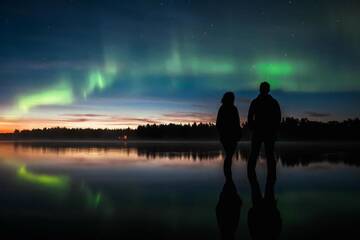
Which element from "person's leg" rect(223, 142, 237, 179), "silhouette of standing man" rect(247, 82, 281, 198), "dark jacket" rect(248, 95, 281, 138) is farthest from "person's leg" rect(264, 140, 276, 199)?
"person's leg" rect(223, 142, 237, 179)

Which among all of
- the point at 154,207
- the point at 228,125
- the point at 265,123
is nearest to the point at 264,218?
the point at 154,207

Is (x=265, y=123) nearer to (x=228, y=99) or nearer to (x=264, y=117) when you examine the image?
(x=264, y=117)

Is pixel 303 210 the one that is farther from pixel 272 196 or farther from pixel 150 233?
pixel 150 233

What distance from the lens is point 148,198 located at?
775 centimetres

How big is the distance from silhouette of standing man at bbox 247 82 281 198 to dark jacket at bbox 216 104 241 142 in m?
0.79

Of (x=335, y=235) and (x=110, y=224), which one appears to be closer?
(x=335, y=235)

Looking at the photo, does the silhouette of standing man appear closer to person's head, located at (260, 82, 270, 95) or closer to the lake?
person's head, located at (260, 82, 270, 95)

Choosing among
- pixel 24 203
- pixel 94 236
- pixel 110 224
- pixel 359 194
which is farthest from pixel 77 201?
pixel 359 194

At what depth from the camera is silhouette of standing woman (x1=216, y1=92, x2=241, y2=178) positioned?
10.0 meters

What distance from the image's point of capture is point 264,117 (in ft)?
30.2

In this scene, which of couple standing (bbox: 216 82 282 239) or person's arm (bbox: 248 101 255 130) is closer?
couple standing (bbox: 216 82 282 239)

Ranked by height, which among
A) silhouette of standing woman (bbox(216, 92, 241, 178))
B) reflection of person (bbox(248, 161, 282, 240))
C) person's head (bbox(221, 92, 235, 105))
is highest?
person's head (bbox(221, 92, 235, 105))

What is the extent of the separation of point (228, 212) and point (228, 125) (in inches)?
161

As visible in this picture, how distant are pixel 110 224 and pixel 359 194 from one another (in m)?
5.55
